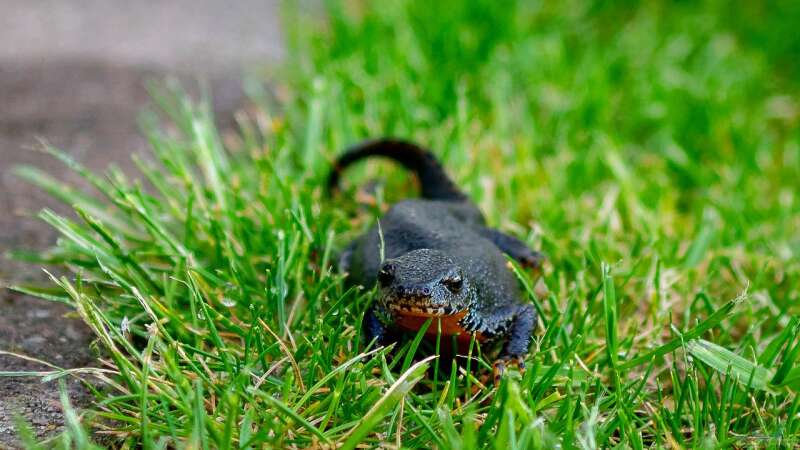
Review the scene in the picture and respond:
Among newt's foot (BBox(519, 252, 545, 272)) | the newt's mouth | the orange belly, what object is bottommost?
newt's foot (BBox(519, 252, 545, 272))

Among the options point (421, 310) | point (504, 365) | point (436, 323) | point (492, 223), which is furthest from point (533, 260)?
point (421, 310)

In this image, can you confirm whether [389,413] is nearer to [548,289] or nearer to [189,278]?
[189,278]

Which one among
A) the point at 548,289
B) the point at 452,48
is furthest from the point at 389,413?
the point at 452,48

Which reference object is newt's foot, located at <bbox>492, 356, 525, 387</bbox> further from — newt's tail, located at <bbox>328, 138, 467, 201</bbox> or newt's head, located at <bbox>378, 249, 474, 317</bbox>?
newt's tail, located at <bbox>328, 138, 467, 201</bbox>

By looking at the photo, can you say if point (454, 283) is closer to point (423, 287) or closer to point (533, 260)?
point (423, 287)

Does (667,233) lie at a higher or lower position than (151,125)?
lower

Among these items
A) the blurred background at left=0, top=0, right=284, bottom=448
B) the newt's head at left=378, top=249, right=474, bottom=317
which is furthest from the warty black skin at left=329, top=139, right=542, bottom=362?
the blurred background at left=0, top=0, right=284, bottom=448

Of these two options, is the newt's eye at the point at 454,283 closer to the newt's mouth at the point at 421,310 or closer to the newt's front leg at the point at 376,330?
the newt's mouth at the point at 421,310
